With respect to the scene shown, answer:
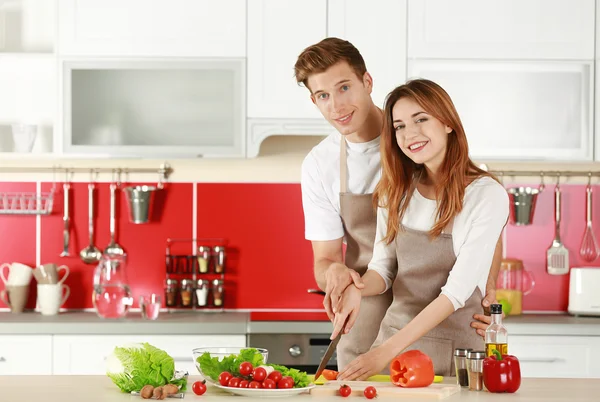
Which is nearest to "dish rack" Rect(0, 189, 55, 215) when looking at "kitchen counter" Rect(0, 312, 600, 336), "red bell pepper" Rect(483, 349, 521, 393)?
"kitchen counter" Rect(0, 312, 600, 336)

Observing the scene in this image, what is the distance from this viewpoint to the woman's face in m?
2.42

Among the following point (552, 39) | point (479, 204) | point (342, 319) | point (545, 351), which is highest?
point (552, 39)

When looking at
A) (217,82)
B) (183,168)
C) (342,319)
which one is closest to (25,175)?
(183,168)

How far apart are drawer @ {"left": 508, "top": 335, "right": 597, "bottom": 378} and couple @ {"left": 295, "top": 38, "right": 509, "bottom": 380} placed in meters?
1.05

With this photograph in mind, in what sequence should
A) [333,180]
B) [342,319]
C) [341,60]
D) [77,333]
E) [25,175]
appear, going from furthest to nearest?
[25,175]
[77,333]
[333,180]
[341,60]
[342,319]

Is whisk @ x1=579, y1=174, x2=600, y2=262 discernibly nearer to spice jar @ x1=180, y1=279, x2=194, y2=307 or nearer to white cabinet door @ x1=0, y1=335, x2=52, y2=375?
spice jar @ x1=180, y1=279, x2=194, y2=307

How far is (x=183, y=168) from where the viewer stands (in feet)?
13.5

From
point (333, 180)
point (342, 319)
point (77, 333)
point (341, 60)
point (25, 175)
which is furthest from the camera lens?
point (25, 175)

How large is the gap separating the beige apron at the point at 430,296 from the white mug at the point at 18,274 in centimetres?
201

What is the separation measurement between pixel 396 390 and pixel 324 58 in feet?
3.36

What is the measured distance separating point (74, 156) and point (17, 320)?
2.31 ft

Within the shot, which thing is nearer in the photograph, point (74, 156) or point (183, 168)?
point (74, 156)

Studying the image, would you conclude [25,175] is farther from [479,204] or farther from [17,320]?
[479,204]

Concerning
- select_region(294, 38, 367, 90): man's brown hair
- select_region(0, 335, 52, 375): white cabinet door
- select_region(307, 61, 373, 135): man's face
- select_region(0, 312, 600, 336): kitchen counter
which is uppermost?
select_region(294, 38, 367, 90): man's brown hair
